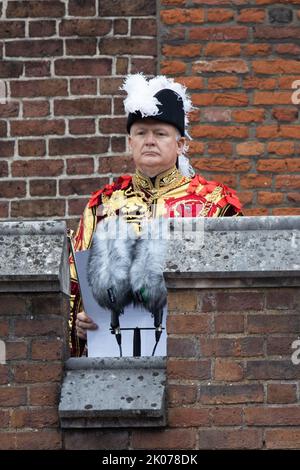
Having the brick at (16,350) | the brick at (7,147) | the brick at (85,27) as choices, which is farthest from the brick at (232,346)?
the brick at (85,27)

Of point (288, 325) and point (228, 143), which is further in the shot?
point (228, 143)

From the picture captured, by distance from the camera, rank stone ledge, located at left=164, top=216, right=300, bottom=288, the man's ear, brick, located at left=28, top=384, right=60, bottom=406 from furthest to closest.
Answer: the man's ear
brick, located at left=28, top=384, right=60, bottom=406
stone ledge, located at left=164, top=216, right=300, bottom=288

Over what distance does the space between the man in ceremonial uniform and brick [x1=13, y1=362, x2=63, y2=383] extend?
88 cm

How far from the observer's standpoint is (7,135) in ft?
26.9

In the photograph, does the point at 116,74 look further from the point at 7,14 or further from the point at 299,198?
the point at 299,198

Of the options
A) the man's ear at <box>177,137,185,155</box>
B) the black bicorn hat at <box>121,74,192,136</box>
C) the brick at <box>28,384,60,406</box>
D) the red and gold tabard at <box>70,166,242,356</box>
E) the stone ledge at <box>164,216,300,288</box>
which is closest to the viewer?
the stone ledge at <box>164,216,300,288</box>

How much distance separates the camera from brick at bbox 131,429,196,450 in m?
5.30

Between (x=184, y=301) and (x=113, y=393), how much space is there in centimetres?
41

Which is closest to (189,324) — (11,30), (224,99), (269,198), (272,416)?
(272,416)

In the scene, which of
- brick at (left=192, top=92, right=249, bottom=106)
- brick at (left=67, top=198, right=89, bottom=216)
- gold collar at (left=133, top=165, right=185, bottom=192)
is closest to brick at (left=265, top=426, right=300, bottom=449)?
gold collar at (left=133, top=165, right=185, bottom=192)

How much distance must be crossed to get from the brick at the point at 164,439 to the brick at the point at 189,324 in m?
0.34

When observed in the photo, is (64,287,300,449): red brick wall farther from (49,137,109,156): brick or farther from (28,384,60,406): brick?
(49,137,109,156): brick

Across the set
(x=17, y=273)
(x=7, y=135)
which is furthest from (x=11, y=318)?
(x=7, y=135)

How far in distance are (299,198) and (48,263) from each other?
3006mm
